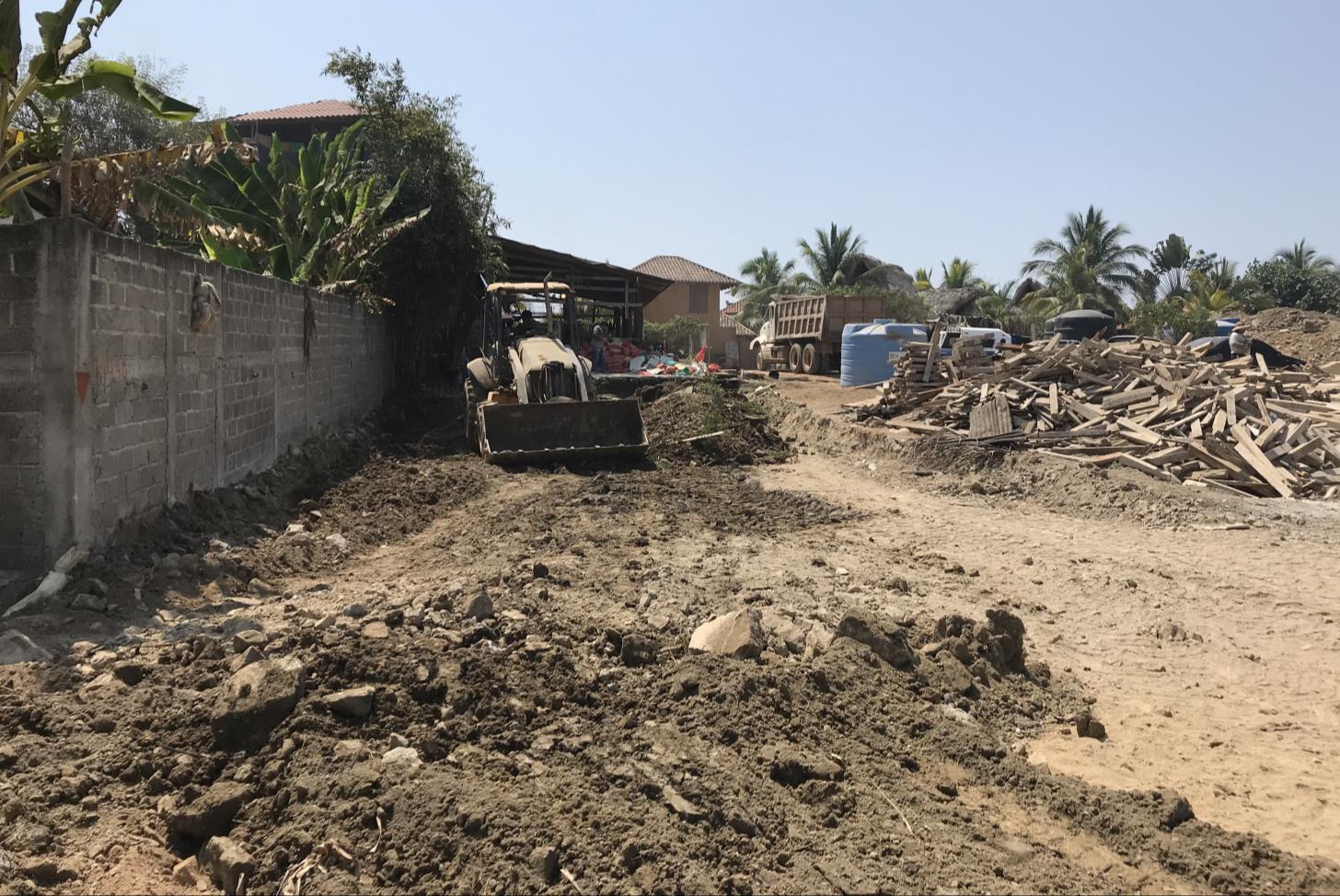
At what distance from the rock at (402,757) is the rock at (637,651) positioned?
1.53 m

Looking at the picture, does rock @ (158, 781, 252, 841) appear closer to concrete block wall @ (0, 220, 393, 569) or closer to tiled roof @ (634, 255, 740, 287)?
concrete block wall @ (0, 220, 393, 569)

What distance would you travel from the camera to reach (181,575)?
22.5ft

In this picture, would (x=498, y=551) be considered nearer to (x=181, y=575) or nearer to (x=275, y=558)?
(x=275, y=558)

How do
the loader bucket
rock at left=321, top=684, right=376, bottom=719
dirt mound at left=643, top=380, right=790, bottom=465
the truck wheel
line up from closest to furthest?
rock at left=321, top=684, right=376, bottom=719
the loader bucket
dirt mound at left=643, top=380, right=790, bottom=465
the truck wheel

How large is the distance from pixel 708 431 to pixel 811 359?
13851mm

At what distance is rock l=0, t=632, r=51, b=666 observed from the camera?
5043 mm

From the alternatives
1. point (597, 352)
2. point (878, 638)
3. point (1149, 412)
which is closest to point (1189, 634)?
point (878, 638)

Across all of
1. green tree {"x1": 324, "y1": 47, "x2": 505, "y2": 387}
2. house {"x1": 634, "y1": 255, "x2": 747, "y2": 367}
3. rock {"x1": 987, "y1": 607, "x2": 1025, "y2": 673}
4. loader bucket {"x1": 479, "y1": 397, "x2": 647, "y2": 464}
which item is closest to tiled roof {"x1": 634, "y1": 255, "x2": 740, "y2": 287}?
house {"x1": 634, "y1": 255, "x2": 747, "y2": 367}

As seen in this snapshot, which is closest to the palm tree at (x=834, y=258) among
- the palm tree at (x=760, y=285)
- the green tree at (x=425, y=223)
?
the palm tree at (x=760, y=285)

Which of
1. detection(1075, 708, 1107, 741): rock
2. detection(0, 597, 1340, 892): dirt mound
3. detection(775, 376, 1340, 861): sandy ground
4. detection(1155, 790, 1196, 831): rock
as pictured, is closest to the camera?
detection(0, 597, 1340, 892): dirt mound

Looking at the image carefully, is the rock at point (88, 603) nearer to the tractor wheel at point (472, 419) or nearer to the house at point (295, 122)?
the tractor wheel at point (472, 419)

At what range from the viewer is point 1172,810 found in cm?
405

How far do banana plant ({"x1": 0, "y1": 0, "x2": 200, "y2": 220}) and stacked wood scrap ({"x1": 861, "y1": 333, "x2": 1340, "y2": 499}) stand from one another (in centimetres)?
1153

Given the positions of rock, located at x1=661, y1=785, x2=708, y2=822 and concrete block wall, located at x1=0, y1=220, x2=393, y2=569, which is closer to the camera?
rock, located at x1=661, y1=785, x2=708, y2=822
